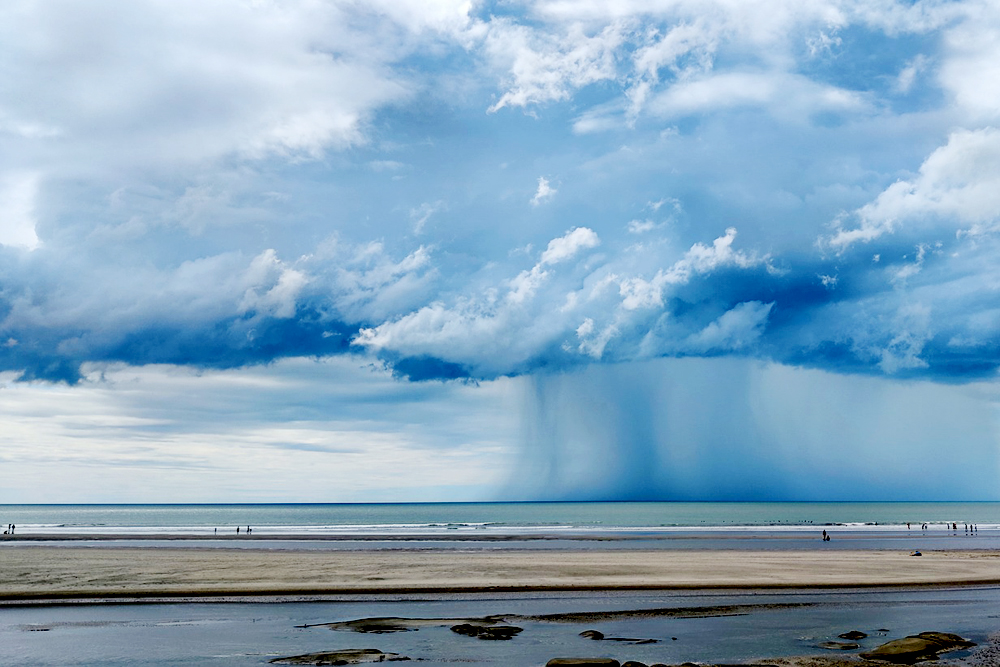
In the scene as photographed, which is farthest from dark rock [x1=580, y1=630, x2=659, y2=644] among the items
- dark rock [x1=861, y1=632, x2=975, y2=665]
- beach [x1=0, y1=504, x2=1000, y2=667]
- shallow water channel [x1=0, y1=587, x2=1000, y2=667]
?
dark rock [x1=861, y1=632, x2=975, y2=665]

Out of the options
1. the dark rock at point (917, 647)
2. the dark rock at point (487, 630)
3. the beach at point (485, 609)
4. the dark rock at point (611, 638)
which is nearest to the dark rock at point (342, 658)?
the beach at point (485, 609)

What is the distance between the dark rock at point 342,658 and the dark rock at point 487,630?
13.1 ft

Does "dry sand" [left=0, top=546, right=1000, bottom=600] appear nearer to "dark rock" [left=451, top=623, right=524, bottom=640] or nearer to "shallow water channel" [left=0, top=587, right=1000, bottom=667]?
"shallow water channel" [left=0, top=587, right=1000, bottom=667]

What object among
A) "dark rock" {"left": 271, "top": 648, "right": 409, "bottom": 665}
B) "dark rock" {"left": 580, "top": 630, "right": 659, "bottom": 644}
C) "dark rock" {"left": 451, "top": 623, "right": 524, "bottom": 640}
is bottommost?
"dark rock" {"left": 580, "top": 630, "right": 659, "bottom": 644}

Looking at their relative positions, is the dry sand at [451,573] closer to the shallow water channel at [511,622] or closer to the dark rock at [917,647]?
the shallow water channel at [511,622]

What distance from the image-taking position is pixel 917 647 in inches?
881

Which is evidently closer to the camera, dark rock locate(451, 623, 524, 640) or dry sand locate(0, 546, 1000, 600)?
dark rock locate(451, 623, 524, 640)

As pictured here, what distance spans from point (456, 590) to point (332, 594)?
5994 mm

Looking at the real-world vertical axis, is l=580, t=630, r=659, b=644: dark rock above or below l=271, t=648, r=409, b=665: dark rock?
below

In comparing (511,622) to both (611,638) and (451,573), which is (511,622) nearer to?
(611,638)

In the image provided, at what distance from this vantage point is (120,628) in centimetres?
2739

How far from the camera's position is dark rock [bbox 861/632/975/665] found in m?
21.6

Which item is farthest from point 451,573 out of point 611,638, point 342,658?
point 342,658

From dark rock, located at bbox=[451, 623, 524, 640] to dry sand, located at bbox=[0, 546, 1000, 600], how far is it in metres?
11.1
